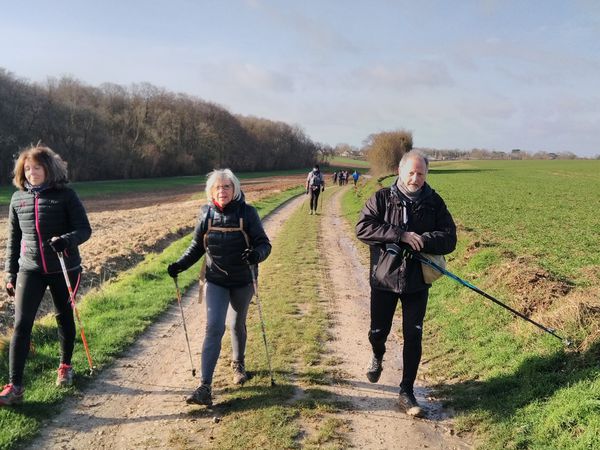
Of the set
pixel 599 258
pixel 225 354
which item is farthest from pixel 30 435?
pixel 599 258

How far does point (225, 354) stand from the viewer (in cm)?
647

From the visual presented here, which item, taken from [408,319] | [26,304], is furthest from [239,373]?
[26,304]

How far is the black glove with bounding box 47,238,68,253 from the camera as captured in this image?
190 inches

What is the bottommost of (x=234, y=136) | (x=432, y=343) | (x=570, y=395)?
(x=432, y=343)

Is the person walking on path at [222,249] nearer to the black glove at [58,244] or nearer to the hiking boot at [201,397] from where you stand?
the hiking boot at [201,397]

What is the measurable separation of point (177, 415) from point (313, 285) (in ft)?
18.6

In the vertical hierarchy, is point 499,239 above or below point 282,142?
below

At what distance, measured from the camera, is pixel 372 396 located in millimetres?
5320

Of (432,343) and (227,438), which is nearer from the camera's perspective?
(227,438)

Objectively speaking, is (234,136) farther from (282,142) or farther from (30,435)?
(30,435)

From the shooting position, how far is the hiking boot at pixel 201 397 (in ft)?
16.0

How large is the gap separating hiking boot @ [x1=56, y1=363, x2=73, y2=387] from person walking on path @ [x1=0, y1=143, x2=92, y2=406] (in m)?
0.37

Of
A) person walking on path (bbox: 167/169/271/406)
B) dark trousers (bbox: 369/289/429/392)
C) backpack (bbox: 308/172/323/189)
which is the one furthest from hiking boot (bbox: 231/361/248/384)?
backpack (bbox: 308/172/323/189)

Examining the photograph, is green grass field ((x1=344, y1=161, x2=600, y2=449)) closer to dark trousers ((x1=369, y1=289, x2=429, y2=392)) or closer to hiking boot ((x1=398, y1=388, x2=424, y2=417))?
hiking boot ((x1=398, y1=388, x2=424, y2=417))
